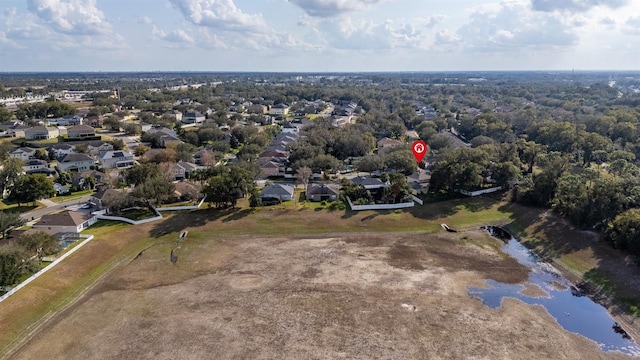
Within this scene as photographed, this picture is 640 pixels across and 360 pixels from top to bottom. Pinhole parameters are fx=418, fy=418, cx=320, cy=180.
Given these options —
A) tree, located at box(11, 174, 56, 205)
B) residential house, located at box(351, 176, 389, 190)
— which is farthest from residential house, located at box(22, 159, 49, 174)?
residential house, located at box(351, 176, 389, 190)

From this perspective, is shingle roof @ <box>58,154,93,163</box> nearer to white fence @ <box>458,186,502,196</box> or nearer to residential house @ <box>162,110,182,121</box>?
residential house @ <box>162,110,182,121</box>

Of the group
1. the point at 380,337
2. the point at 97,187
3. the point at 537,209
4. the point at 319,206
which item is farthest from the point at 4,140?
the point at 537,209

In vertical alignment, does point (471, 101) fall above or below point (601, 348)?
above

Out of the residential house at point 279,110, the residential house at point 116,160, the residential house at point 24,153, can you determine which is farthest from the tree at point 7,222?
the residential house at point 279,110

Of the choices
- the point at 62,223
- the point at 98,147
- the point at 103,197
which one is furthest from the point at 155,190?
the point at 98,147

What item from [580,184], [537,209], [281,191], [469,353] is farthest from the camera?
[281,191]

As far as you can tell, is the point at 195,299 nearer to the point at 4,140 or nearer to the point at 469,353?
the point at 469,353

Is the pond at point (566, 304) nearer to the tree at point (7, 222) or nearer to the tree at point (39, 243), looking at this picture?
the tree at point (39, 243)

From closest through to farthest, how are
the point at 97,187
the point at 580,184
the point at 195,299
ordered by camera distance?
the point at 195,299 < the point at 580,184 < the point at 97,187
